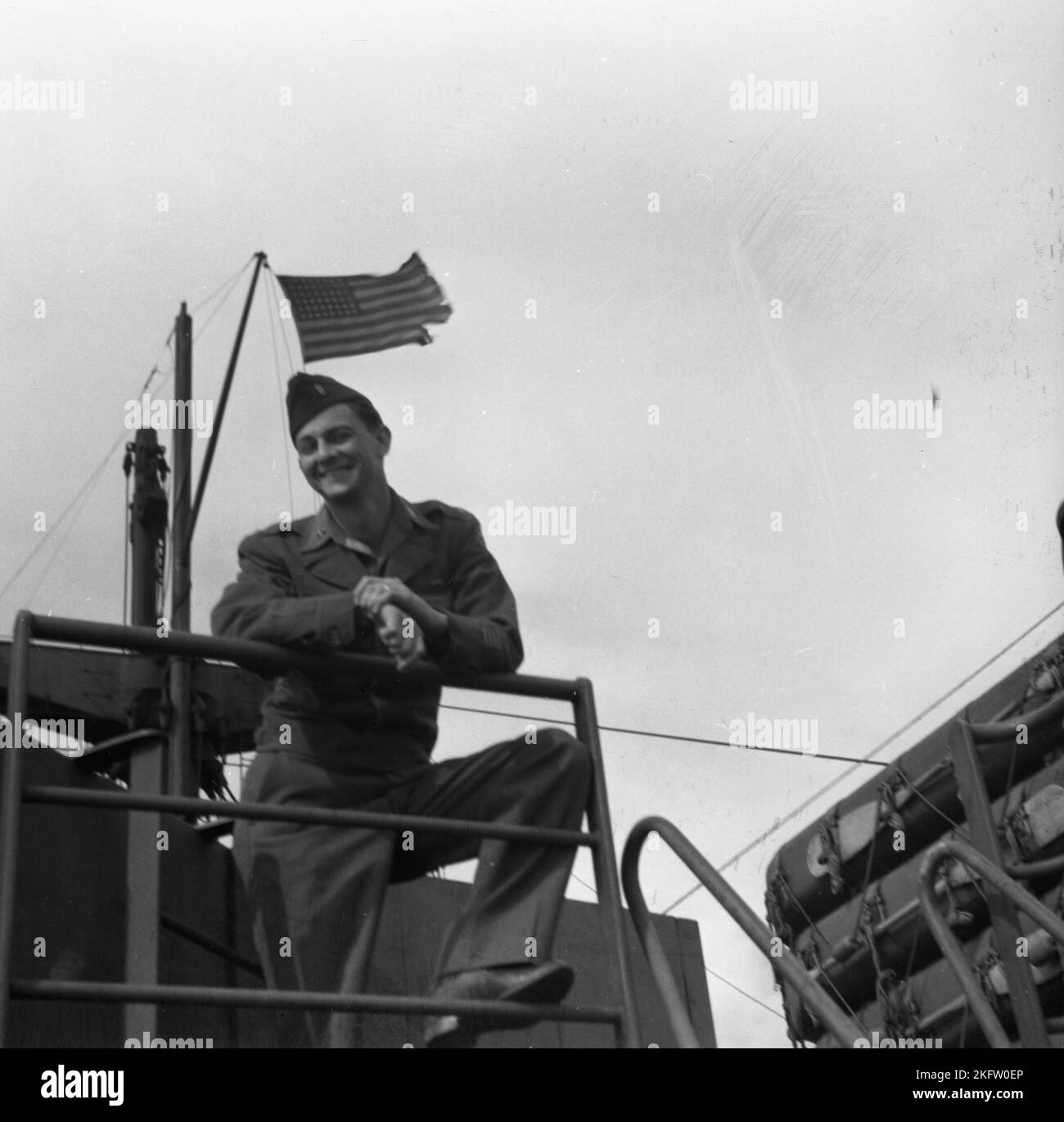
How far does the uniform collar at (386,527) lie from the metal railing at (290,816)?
445 millimetres

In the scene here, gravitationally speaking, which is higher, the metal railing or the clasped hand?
the clasped hand

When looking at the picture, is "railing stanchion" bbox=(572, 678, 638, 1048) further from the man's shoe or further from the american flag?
the american flag

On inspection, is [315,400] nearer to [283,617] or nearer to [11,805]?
[283,617]

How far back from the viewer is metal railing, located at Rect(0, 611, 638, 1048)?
305 cm

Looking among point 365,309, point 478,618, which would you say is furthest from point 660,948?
point 365,309

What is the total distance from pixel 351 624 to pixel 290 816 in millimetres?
435

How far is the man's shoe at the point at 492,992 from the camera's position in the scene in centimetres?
337

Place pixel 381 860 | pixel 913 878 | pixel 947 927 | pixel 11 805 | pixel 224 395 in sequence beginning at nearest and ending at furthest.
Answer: pixel 11 805 < pixel 381 860 < pixel 947 927 < pixel 224 395 < pixel 913 878

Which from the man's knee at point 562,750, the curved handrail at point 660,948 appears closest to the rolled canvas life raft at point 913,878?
Result: the curved handrail at point 660,948

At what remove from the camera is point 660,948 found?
3693mm

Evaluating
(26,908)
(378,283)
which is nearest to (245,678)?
(378,283)

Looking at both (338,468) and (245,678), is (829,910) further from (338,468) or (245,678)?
(338,468)

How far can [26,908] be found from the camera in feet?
11.2

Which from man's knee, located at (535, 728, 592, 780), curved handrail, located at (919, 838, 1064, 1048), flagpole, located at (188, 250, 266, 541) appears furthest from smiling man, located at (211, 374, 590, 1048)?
flagpole, located at (188, 250, 266, 541)
